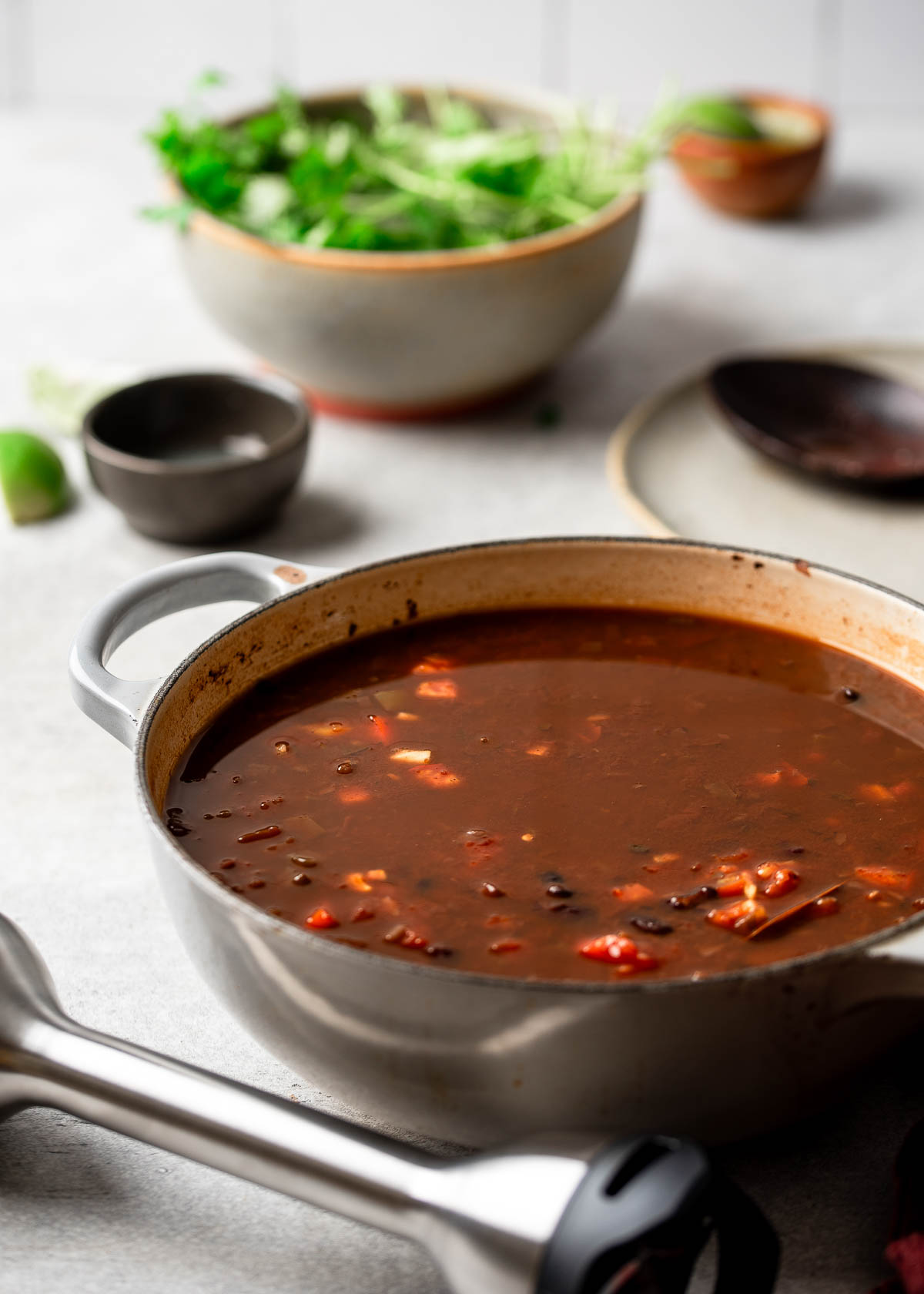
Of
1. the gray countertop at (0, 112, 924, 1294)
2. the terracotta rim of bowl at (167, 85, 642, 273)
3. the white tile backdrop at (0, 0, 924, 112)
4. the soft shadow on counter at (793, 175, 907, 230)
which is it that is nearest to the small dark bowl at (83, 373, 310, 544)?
the gray countertop at (0, 112, 924, 1294)

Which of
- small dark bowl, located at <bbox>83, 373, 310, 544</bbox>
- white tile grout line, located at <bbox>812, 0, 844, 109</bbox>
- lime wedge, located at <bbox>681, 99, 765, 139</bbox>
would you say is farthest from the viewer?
white tile grout line, located at <bbox>812, 0, 844, 109</bbox>

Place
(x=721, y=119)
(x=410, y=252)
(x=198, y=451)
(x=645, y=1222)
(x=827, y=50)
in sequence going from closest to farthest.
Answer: (x=645, y=1222), (x=198, y=451), (x=410, y=252), (x=721, y=119), (x=827, y=50)

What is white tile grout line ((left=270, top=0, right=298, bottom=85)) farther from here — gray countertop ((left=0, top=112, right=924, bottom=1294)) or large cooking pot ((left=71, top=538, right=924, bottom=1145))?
large cooking pot ((left=71, top=538, right=924, bottom=1145))

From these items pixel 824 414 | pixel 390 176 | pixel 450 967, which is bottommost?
pixel 824 414

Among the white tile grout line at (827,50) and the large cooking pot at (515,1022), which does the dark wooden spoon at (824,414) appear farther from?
the white tile grout line at (827,50)

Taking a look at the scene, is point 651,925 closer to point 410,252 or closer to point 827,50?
point 410,252

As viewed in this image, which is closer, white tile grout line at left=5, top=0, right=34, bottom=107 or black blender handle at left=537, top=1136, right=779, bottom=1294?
black blender handle at left=537, top=1136, right=779, bottom=1294

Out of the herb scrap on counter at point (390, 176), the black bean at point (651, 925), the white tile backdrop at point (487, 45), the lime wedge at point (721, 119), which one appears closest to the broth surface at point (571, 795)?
the black bean at point (651, 925)

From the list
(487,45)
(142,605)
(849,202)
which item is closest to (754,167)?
(849,202)
